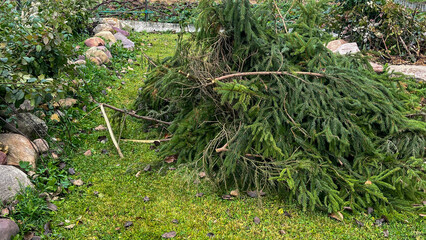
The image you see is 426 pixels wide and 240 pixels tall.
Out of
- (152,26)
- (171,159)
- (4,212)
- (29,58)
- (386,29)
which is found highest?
(29,58)

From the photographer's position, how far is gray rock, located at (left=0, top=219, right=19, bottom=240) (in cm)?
348

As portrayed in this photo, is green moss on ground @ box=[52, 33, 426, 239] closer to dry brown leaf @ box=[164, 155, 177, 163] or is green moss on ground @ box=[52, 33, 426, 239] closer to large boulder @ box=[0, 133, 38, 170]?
dry brown leaf @ box=[164, 155, 177, 163]

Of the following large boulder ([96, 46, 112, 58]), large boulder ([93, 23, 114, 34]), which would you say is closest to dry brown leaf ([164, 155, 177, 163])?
large boulder ([96, 46, 112, 58])

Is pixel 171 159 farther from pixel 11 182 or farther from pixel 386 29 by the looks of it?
pixel 386 29

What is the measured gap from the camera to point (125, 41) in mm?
9898

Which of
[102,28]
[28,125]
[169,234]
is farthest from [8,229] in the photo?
[102,28]

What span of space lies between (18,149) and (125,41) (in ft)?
19.1

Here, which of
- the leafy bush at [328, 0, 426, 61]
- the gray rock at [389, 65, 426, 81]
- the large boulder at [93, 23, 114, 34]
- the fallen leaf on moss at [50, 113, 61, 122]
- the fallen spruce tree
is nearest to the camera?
the fallen spruce tree

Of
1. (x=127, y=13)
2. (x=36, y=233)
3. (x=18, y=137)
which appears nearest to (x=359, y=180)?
(x=36, y=233)

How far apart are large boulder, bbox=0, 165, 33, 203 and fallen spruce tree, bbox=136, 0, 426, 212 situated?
1.64m

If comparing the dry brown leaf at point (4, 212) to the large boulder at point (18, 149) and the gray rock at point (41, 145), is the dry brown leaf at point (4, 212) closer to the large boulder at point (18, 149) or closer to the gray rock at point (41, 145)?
the large boulder at point (18, 149)

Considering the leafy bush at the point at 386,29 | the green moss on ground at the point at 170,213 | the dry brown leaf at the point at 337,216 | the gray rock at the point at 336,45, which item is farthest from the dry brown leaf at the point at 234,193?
the leafy bush at the point at 386,29

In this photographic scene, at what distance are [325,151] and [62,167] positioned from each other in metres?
3.15

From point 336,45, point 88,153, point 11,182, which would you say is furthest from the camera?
point 336,45
